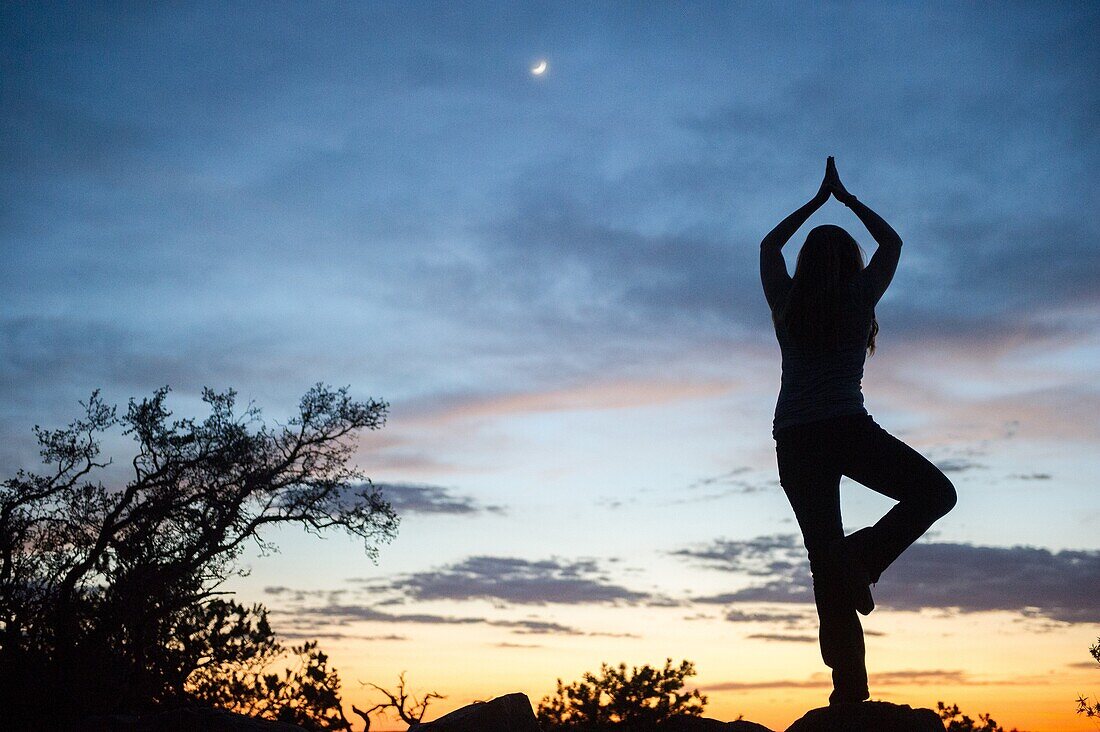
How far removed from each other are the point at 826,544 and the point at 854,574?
309mm

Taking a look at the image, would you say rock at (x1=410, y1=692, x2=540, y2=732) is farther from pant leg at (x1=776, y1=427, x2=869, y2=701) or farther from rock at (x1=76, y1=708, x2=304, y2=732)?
pant leg at (x1=776, y1=427, x2=869, y2=701)

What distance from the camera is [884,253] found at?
6.39 metres

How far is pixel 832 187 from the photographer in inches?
265

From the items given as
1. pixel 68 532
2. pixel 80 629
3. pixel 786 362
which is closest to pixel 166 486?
pixel 68 532

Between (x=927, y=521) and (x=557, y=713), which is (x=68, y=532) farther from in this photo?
(x=927, y=521)

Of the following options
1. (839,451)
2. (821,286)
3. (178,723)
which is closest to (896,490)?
(839,451)

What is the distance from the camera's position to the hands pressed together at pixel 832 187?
672 cm

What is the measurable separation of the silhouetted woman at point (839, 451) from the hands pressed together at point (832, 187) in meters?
0.49

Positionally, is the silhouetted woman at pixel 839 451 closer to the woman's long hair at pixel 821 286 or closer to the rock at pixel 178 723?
the woman's long hair at pixel 821 286

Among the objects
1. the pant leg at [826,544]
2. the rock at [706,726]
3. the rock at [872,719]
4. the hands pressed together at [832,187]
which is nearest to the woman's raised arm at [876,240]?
the hands pressed together at [832,187]

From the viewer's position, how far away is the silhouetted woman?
5.80m

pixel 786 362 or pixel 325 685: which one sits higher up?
pixel 786 362

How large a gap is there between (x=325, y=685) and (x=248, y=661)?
218 cm

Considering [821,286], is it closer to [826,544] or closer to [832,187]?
[832,187]
